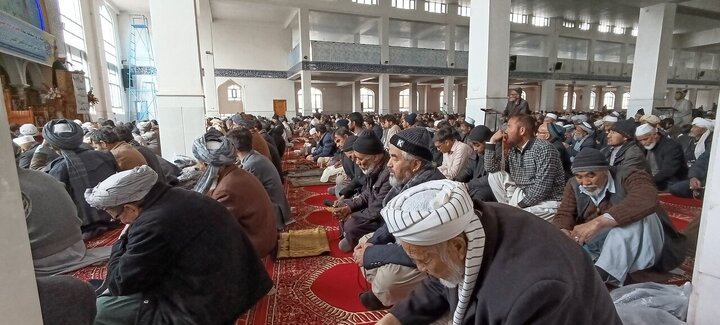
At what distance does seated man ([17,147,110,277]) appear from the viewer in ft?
7.38

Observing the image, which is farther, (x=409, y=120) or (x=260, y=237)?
(x=409, y=120)

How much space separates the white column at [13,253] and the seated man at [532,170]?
2.57 meters

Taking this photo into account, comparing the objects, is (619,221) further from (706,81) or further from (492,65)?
(706,81)

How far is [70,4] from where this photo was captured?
10.8 metres

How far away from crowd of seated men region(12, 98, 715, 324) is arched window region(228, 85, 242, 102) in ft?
40.9

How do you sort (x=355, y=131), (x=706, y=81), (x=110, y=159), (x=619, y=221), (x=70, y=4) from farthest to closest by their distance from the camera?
(x=706, y=81), (x=70, y=4), (x=355, y=131), (x=110, y=159), (x=619, y=221)

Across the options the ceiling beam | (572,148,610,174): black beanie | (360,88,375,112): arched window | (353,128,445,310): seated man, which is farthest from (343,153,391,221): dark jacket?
(360,88,375,112): arched window

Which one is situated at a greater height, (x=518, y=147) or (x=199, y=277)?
(x=518, y=147)

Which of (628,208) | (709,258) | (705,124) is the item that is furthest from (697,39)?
(709,258)

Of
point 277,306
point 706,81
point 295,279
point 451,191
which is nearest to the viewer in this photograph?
point 451,191

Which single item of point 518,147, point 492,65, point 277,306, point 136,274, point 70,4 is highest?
point 70,4

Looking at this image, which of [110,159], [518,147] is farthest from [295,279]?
[110,159]

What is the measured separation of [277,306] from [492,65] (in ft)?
17.1

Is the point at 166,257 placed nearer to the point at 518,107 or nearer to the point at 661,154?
the point at 661,154
